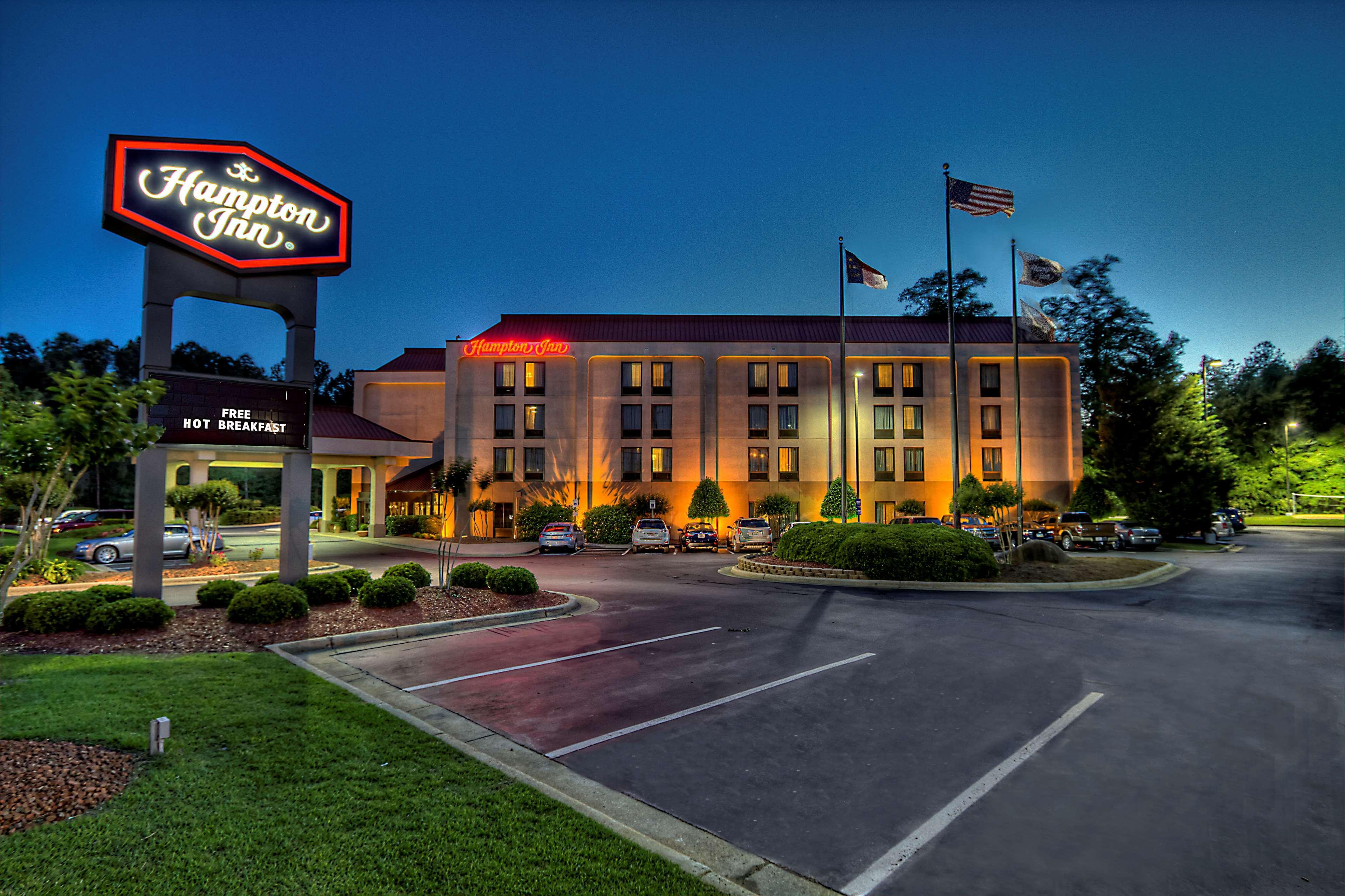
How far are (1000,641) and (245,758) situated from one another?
1073 centimetres

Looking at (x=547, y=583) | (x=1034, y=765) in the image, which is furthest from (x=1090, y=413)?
(x=1034, y=765)

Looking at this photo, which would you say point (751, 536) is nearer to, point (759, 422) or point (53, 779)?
point (759, 422)

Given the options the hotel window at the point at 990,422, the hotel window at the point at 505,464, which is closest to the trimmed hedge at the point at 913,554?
the hotel window at the point at 505,464

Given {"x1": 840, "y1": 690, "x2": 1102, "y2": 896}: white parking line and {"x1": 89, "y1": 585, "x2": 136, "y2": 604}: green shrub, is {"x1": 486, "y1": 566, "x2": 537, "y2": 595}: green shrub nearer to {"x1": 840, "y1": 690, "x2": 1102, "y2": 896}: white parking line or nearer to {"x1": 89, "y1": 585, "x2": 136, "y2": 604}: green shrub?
{"x1": 89, "y1": 585, "x2": 136, "y2": 604}: green shrub

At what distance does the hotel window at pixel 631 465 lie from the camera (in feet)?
139

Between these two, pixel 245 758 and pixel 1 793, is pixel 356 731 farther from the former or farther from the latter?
pixel 1 793

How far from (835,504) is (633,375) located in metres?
14.9

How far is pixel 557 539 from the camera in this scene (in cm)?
3228

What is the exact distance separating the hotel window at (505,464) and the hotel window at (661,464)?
28.5 ft

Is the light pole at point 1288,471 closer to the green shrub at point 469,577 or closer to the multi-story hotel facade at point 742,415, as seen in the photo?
the multi-story hotel facade at point 742,415

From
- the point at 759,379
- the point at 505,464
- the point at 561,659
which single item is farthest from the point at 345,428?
the point at 561,659

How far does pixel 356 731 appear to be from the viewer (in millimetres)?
6562

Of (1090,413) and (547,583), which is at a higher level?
(1090,413)

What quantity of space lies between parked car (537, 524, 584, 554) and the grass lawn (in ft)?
81.8
